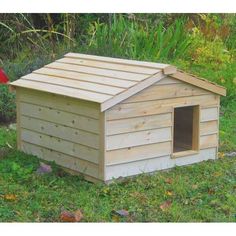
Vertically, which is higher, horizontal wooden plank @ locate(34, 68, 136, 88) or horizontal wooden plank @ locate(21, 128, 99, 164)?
horizontal wooden plank @ locate(34, 68, 136, 88)

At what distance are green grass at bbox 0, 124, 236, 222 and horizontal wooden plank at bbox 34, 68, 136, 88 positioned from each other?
89 cm

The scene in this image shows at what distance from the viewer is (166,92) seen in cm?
619

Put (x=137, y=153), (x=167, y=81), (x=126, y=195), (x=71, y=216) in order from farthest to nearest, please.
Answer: (x=167, y=81) → (x=137, y=153) → (x=126, y=195) → (x=71, y=216)

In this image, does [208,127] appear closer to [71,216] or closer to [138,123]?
[138,123]

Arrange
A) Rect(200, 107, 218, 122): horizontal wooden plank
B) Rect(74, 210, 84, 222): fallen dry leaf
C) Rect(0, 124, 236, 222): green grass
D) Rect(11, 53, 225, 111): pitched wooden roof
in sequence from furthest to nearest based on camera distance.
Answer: Rect(200, 107, 218, 122): horizontal wooden plank → Rect(11, 53, 225, 111): pitched wooden roof → Rect(0, 124, 236, 222): green grass → Rect(74, 210, 84, 222): fallen dry leaf

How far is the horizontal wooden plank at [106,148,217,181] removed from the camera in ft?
19.4

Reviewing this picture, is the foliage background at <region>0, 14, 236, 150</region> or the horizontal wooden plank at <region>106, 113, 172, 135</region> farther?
the foliage background at <region>0, 14, 236, 150</region>

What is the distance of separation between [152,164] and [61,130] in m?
0.95

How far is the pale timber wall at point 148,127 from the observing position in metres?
5.85

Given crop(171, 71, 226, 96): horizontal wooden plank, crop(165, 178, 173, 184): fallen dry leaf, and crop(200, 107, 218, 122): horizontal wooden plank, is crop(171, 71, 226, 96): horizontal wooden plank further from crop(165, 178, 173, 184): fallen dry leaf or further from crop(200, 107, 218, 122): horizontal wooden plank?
crop(165, 178, 173, 184): fallen dry leaf

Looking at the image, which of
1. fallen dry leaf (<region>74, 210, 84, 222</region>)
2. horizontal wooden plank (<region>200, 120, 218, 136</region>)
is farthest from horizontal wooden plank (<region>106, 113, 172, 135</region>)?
fallen dry leaf (<region>74, 210, 84, 222</region>)

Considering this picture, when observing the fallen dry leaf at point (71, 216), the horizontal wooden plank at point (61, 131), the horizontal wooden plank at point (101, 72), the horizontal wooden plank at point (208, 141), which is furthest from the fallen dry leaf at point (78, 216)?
the horizontal wooden plank at point (208, 141)

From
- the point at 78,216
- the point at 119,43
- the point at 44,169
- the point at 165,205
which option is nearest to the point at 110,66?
the point at 44,169
